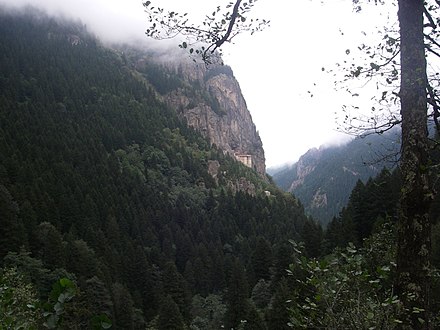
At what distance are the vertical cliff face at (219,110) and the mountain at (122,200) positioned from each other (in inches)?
34.5

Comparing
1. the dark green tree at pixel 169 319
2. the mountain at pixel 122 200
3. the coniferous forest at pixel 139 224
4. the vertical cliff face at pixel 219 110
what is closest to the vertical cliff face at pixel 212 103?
the vertical cliff face at pixel 219 110

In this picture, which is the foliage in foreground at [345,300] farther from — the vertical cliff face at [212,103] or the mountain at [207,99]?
the vertical cliff face at [212,103]

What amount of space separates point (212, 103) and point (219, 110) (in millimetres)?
4100

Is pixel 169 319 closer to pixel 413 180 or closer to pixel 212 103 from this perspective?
pixel 413 180

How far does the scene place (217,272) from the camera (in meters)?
59.1

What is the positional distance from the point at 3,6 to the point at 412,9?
15691 cm

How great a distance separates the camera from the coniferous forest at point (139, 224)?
11.9 ft

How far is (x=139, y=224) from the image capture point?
70.8m

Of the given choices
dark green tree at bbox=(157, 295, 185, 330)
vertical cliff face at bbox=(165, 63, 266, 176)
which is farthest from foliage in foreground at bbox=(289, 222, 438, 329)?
vertical cliff face at bbox=(165, 63, 266, 176)

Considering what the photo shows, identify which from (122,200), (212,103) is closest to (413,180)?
(122,200)

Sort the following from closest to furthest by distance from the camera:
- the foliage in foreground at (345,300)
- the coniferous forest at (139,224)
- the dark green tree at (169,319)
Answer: the foliage in foreground at (345,300), the coniferous forest at (139,224), the dark green tree at (169,319)

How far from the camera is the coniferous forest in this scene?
363cm

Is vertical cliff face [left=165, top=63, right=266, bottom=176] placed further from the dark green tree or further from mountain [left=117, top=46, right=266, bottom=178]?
the dark green tree

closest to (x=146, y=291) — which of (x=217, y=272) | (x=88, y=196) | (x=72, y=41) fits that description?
(x=217, y=272)
